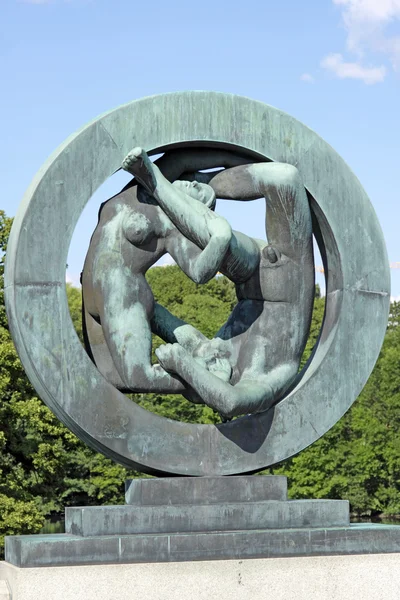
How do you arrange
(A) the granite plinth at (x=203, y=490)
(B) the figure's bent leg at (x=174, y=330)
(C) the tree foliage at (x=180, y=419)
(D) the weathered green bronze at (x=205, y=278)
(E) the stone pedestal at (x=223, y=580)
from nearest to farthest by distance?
(E) the stone pedestal at (x=223, y=580), (D) the weathered green bronze at (x=205, y=278), (A) the granite plinth at (x=203, y=490), (B) the figure's bent leg at (x=174, y=330), (C) the tree foliage at (x=180, y=419)

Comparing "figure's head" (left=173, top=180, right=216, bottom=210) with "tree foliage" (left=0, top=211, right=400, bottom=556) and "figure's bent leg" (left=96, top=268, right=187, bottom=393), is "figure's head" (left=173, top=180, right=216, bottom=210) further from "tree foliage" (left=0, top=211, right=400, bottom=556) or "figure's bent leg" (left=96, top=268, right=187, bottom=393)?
"tree foliage" (left=0, top=211, right=400, bottom=556)

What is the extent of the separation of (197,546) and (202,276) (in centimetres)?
222

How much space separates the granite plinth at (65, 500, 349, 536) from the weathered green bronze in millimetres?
448

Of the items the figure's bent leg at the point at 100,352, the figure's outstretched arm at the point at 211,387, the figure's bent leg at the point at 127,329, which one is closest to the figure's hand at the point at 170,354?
the figure's outstretched arm at the point at 211,387

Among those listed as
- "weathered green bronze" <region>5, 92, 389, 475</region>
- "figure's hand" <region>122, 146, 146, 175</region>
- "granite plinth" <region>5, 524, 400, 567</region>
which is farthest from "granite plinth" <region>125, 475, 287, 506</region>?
"figure's hand" <region>122, 146, 146, 175</region>

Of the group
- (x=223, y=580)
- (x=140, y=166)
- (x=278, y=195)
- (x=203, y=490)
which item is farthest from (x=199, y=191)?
(x=223, y=580)

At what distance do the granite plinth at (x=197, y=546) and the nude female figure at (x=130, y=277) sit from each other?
1.43 metres

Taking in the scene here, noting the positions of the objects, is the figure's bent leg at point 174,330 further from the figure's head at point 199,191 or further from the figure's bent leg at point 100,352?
the figure's head at point 199,191

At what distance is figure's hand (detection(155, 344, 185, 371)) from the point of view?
8930 mm

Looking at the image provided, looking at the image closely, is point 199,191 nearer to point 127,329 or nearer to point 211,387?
point 127,329

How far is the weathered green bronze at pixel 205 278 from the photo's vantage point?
28.9ft

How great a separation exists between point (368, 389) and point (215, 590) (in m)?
34.2

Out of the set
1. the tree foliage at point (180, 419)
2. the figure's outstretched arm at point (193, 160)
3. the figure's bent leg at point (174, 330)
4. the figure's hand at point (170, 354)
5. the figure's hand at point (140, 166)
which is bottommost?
the tree foliage at point (180, 419)

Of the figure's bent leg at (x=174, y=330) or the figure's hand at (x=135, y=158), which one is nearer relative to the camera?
the figure's hand at (x=135, y=158)
